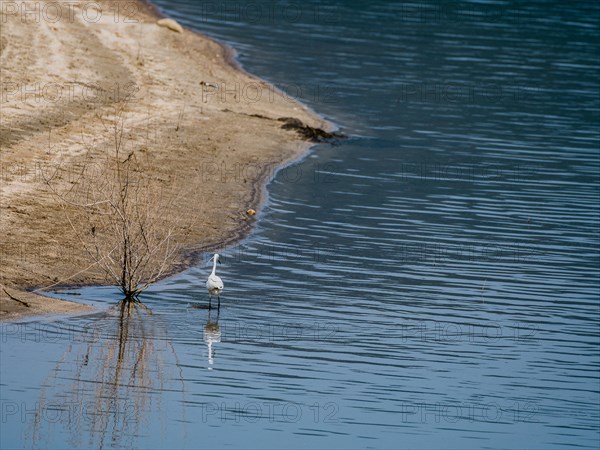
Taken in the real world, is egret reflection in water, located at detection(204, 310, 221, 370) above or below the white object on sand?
below

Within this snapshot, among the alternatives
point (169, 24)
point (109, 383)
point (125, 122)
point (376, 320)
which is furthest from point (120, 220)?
point (169, 24)

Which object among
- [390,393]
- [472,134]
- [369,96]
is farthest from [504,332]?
[369,96]

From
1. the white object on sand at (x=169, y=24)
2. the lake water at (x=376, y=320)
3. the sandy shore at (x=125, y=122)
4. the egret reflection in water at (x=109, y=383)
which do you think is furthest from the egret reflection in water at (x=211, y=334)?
the white object on sand at (x=169, y=24)

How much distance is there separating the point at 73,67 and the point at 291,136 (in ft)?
19.0

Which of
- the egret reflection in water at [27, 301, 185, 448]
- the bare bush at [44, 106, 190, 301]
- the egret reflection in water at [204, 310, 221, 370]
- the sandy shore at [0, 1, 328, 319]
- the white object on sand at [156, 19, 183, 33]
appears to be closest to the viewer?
the egret reflection in water at [27, 301, 185, 448]

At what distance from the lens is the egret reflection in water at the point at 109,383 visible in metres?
13.6

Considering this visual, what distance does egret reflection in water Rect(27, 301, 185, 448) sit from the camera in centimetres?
1355

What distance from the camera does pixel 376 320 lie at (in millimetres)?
18406

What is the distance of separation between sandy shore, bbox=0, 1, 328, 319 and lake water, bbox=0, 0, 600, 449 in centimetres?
77

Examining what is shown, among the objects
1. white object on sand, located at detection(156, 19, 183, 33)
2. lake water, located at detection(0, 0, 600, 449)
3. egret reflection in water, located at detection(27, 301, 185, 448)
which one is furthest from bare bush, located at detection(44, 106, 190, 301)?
white object on sand, located at detection(156, 19, 183, 33)

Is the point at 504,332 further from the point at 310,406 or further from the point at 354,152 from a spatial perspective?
the point at 354,152

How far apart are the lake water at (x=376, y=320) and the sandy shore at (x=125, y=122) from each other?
30.4 inches

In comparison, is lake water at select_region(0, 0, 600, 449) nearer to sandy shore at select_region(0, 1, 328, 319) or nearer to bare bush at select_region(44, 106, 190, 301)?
bare bush at select_region(44, 106, 190, 301)

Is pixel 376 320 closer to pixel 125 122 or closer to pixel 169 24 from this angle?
pixel 125 122
